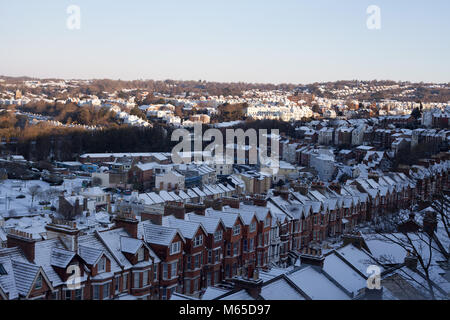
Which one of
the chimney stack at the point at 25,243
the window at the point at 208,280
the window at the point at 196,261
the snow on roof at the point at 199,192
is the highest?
the chimney stack at the point at 25,243

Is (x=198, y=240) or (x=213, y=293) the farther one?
(x=198, y=240)

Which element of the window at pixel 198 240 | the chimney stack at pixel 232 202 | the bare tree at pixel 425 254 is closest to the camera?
the bare tree at pixel 425 254

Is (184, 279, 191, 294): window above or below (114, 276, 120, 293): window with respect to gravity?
below

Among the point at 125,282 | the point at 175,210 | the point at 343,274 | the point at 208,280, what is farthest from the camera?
the point at 175,210

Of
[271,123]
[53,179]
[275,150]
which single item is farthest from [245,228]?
[271,123]

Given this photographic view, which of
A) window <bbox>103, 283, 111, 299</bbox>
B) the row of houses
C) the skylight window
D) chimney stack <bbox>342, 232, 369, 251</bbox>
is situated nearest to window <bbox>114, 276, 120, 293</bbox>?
the row of houses

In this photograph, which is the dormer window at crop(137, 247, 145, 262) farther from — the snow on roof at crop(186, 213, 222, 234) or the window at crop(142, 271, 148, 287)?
the snow on roof at crop(186, 213, 222, 234)

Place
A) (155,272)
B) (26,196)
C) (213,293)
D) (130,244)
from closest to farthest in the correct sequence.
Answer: (213,293) → (130,244) → (155,272) → (26,196)

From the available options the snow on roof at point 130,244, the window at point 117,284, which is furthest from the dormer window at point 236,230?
the window at point 117,284

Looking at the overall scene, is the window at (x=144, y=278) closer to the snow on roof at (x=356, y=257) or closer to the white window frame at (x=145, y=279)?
the white window frame at (x=145, y=279)

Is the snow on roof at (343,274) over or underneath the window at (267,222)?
over

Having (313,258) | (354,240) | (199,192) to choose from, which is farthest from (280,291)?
(199,192)

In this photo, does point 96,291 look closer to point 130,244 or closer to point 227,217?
point 130,244

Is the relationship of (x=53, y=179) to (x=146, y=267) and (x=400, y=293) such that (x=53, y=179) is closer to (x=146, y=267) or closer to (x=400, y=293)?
(x=146, y=267)
